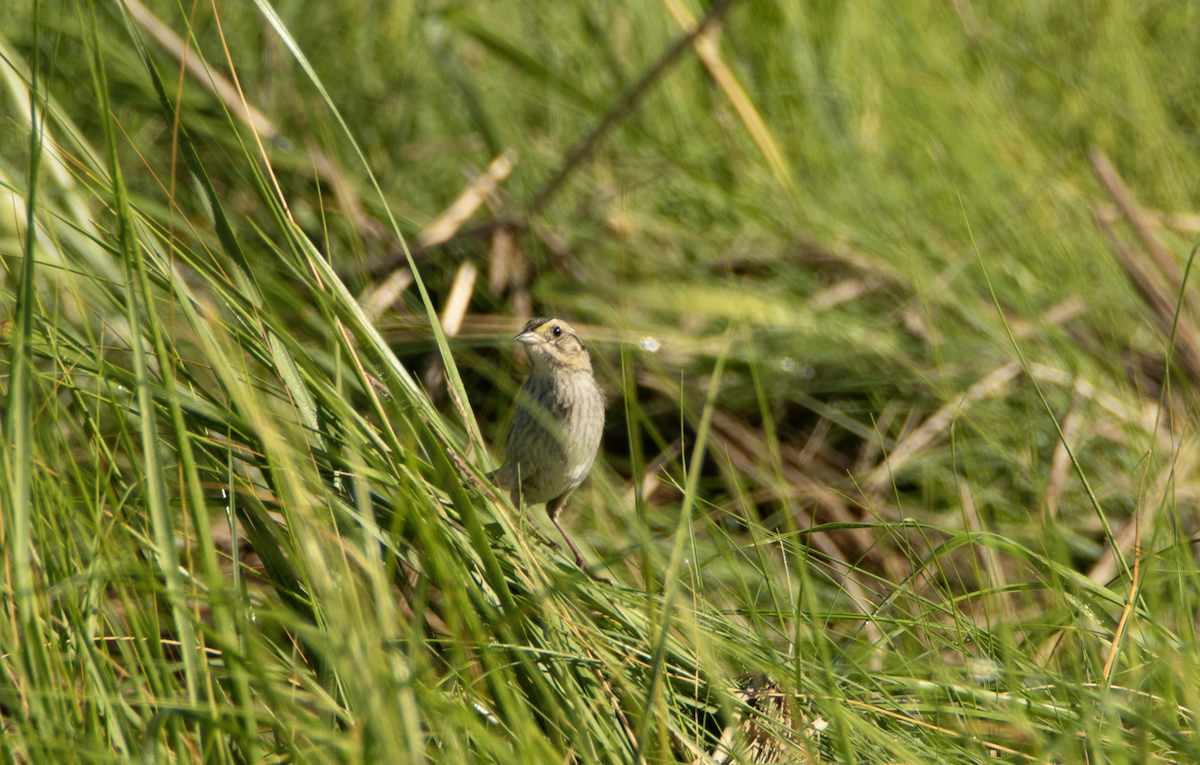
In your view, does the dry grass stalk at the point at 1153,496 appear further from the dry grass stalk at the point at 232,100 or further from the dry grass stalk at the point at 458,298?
the dry grass stalk at the point at 232,100

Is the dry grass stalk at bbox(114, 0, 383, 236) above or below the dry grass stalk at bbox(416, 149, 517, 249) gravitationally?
above

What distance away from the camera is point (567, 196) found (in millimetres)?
4684

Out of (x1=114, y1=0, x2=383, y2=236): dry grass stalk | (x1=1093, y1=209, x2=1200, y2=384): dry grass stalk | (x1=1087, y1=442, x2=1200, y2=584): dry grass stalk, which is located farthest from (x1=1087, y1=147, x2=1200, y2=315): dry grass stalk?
(x1=114, y1=0, x2=383, y2=236): dry grass stalk

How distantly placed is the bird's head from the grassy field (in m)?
0.31

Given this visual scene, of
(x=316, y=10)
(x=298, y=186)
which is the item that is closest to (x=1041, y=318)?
(x=298, y=186)

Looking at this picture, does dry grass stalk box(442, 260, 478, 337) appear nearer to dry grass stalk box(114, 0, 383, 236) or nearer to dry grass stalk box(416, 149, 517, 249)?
dry grass stalk box(416, 149, 517, 249)

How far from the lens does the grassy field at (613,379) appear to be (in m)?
1.61

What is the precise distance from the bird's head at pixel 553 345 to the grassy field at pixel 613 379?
0.31 metres

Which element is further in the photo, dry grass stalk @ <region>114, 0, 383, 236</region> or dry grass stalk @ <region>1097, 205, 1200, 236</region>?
dry grass stalk @ <region>1097, 205, 1200, 236</region>

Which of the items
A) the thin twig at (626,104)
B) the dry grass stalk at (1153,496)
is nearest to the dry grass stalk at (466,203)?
the thin twig at (626,104)

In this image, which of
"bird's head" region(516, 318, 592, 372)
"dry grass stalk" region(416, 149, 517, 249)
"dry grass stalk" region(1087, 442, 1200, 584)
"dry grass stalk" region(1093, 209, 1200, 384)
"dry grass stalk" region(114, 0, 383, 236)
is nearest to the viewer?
"dry grass stalk" region(1087, 442, 1200, 584)

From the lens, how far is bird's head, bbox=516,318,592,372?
11.3 ft

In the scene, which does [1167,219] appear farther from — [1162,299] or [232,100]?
[232,100]

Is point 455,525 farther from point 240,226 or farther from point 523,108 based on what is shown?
point 523,108
